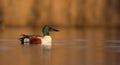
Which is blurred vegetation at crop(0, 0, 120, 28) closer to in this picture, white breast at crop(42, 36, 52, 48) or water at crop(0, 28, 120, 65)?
white breast at crop(42, 36, 52, 48)

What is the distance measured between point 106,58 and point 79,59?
796mm

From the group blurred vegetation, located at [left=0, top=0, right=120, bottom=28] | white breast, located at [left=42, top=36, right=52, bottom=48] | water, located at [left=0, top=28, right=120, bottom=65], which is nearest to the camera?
water, located at [left=0, top=28, right=120, bottom=65]

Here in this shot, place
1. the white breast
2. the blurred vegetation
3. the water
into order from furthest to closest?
the blurred vegetation, the white breast, the water

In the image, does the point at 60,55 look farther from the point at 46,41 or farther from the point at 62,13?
the point at 62,13

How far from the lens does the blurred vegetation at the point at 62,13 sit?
5153cm

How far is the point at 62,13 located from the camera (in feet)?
177

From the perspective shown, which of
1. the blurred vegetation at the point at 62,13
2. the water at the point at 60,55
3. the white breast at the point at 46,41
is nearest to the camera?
the water at the point at 60,55

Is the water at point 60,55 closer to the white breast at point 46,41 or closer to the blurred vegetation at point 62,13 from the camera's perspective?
the white breast at point 46,41

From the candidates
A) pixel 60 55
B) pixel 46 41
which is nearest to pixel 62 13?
pixel 46 41

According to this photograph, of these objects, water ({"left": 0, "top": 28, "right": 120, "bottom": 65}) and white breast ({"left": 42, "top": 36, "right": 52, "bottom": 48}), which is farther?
white breast ({"left": 42, "top": 36, "right": 52, "bottom": 48})

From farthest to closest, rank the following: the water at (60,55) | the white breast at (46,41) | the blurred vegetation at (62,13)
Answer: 1. the blurred vegetation at (62,13)
2. the white breast at (46,41)
3. the water at (60,55)

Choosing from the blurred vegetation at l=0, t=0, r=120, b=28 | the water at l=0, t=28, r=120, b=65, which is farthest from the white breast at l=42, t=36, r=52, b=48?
the blurred vegetation at l=0, t=0, r=120, b=28

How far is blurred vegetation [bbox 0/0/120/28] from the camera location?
169 ft

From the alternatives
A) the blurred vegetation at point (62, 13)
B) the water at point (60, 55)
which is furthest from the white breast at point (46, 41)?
the blurred vegetation at point (62, 13)
